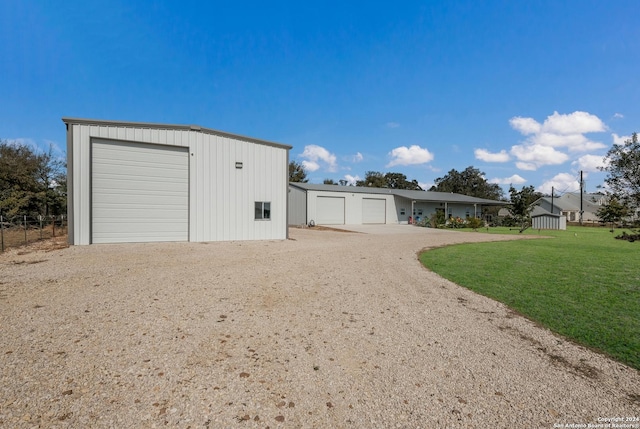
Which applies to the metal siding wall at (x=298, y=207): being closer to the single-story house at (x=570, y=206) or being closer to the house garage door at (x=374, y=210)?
the house garage door at (x=374, y=210)

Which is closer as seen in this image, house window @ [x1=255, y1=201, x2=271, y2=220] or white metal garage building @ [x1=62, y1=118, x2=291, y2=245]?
white metal garage building @ [x1=62, y1=118, x2=291, y2=245]

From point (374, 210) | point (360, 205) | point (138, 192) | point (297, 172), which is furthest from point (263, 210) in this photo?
point (297, 172)

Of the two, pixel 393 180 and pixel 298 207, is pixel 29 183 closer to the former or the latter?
pixel 298 207

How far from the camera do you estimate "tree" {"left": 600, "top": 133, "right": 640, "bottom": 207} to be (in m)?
5.04

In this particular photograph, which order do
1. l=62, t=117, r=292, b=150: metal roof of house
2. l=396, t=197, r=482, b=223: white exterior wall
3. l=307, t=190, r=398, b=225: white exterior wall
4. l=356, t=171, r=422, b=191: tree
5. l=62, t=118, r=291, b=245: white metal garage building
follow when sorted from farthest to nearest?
l=356, t=171, r=422, b=191: tree
l=396, t=197, r=482, b=223: white exterior wall
l=307, t=190, r=398, b=225: white exterior wall
l=62, t=118, r=291, b=245: white metal garage building
l=62, t=117, r=292, b=150: metal roof of house

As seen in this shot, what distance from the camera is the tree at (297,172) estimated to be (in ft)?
167

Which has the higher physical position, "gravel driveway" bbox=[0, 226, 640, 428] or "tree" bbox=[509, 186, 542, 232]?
"tree" bbox=[509, 186, 542, 232]

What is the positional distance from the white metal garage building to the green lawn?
348 inches

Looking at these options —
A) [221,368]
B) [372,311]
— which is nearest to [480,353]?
[372,311]

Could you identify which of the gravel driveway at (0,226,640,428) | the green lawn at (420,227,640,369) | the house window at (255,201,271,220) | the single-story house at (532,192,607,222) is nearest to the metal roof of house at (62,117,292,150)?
the house window at (255,201,271,220)

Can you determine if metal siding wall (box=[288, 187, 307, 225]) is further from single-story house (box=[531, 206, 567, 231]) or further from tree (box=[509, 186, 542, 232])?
single-story house (box=[531, 206, 567, 231])

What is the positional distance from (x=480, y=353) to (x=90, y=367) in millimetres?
4009

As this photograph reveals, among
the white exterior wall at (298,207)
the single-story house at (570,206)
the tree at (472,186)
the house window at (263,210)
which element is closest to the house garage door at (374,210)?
the white exterior wall at (298,207)

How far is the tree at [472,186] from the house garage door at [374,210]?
43.8m
